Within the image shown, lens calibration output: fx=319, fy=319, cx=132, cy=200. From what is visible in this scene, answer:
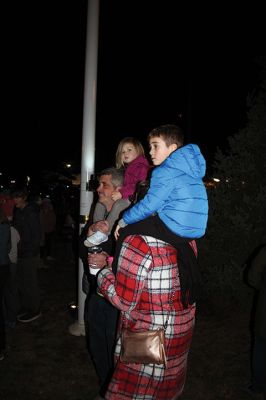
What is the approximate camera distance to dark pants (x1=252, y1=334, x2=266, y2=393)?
343 centimetres

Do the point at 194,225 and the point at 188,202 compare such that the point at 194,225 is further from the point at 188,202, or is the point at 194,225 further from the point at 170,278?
the point at 170,278

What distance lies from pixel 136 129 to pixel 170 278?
60.2 feet

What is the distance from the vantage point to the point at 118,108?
1848cm

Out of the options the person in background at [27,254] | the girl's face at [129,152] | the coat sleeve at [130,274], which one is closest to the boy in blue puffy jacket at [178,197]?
the coat sleeve at [130,274]

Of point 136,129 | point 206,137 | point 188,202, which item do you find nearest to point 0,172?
point 136,129

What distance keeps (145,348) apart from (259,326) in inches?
80.7

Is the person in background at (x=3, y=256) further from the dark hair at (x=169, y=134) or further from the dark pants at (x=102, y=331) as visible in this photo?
the dark hair at (x=169, y=134)

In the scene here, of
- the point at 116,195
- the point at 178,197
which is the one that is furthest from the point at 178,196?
the point at 116,195

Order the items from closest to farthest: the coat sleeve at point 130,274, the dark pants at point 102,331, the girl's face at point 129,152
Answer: the coat sleeve at point 130,274 → the dark pants at point 102,331 → the girl's face at point 129,152

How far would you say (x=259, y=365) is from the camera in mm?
3461

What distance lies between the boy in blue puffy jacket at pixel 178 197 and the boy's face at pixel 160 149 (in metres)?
0.11

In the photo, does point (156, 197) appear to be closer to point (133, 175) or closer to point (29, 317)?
point (133, 175)

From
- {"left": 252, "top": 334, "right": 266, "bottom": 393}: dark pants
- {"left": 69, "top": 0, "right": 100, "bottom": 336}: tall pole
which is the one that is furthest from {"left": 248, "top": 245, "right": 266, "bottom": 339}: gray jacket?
{"left": 69, "top": 0, "right": 100, "bottom": 336}: tall pole

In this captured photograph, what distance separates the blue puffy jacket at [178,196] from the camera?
200 cm
